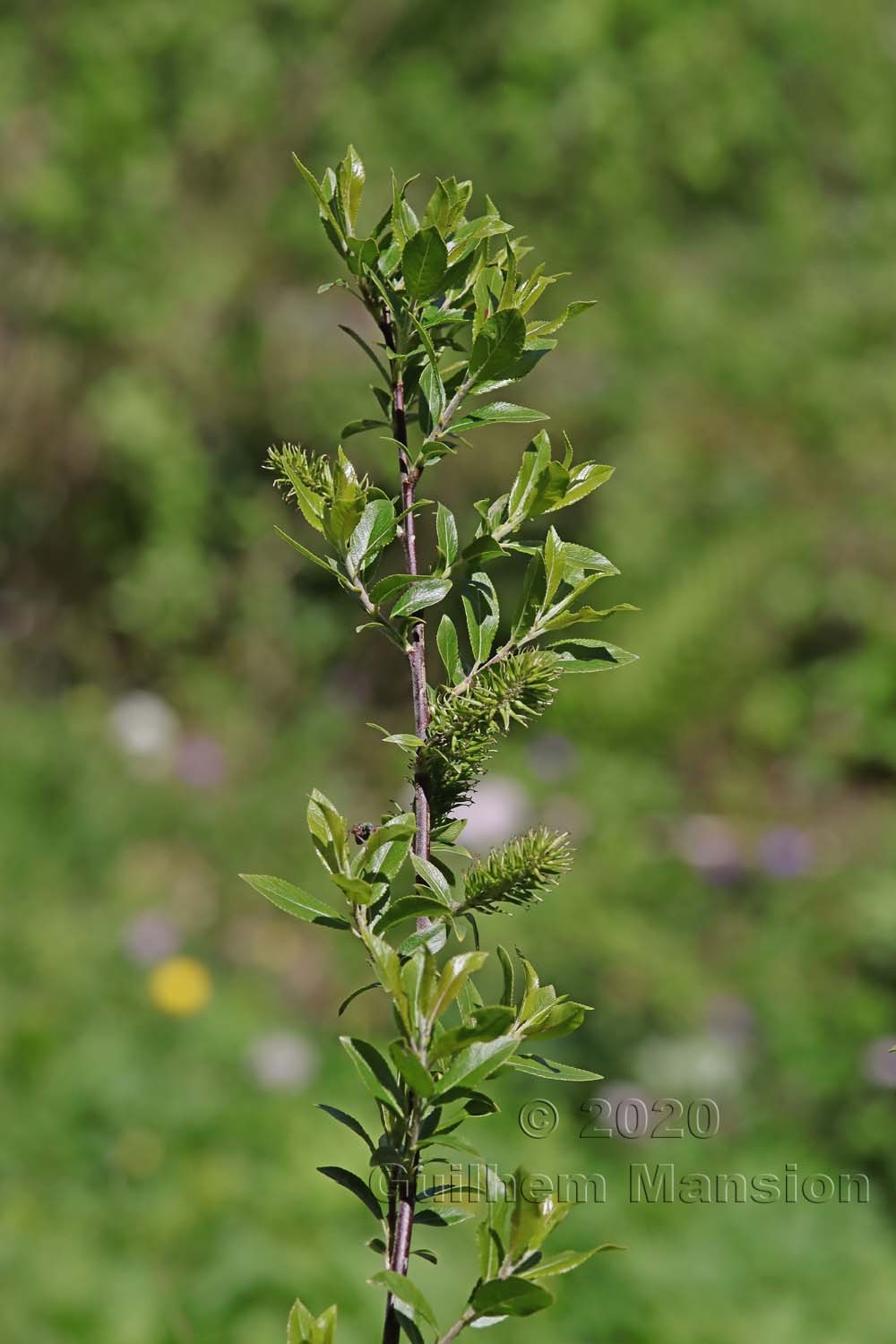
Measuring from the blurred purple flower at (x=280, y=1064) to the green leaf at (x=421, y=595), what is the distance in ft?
10.6

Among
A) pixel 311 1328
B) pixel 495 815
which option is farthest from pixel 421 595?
pixel 495 815

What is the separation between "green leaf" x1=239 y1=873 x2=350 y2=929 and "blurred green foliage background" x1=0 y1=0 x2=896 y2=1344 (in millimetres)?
2784

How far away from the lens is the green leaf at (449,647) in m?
0.73

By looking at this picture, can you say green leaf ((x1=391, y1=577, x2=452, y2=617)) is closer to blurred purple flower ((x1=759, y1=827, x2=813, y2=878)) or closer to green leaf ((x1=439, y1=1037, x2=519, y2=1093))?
green leaf ((x1=439, y1=1037, x2=519, y2=1093))

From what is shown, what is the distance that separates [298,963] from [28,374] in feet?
8.67

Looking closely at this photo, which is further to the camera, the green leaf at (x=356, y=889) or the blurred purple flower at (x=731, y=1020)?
the blurred purple flower at (x=731, y=1020)

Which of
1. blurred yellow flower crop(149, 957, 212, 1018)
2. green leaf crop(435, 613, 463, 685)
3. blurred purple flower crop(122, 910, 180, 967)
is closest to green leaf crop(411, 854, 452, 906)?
green leaf crop(435, 613, 463, 685)

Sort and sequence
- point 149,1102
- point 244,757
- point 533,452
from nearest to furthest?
point 533,452 < point 149,1102 < point 244,757

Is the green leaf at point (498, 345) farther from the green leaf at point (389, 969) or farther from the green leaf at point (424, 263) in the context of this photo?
the green leaf at point (389, 969)

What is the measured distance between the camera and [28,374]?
223 inches

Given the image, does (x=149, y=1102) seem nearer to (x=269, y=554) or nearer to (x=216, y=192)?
(x=269, y=554)

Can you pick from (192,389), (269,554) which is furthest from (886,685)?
(192,389)

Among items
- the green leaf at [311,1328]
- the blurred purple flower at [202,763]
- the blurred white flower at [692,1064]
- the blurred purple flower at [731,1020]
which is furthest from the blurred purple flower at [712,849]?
the green leaf at [311,1328]

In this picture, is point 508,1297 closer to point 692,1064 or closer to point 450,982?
point 450,982
